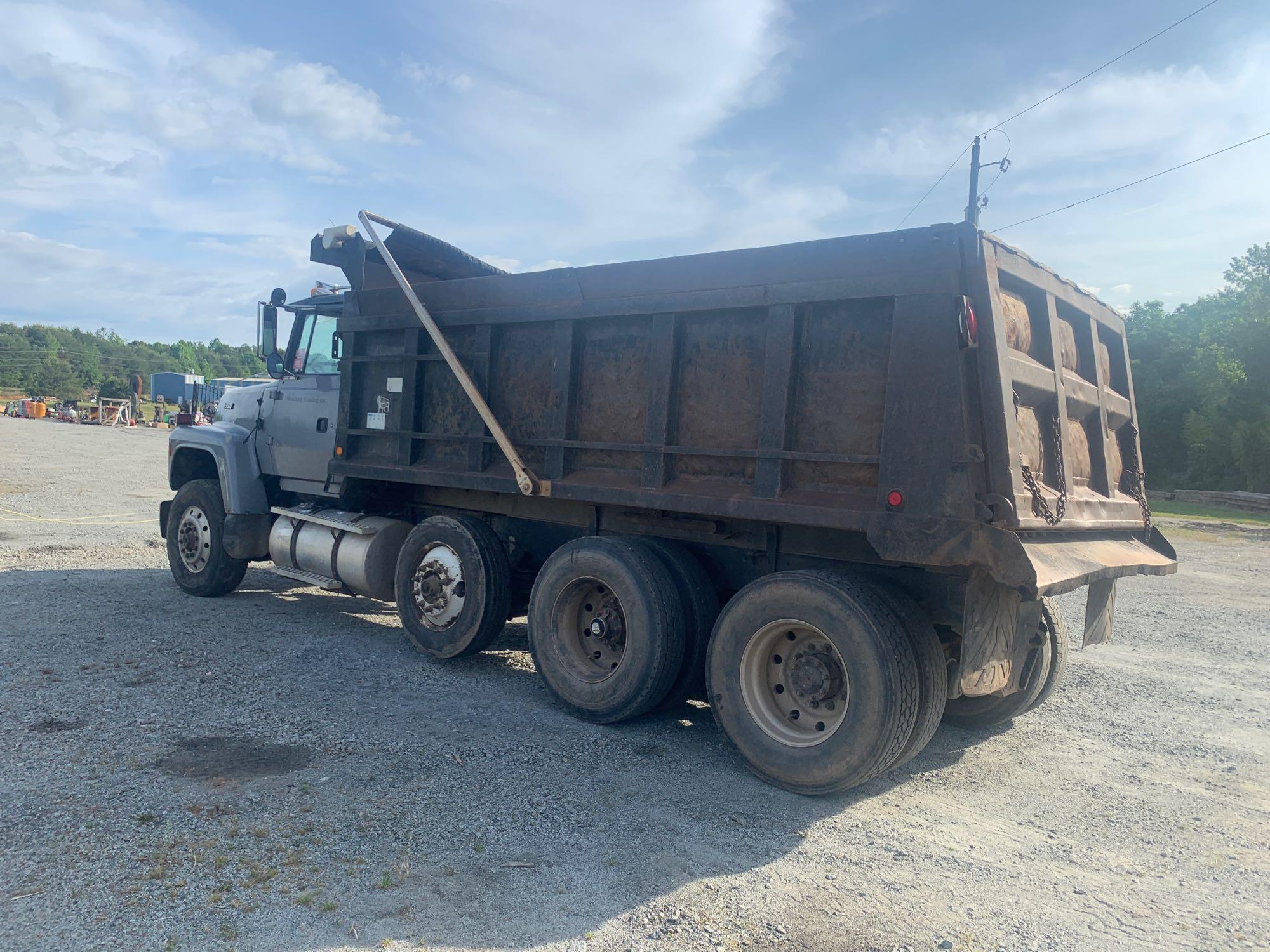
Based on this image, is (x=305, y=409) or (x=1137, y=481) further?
(x=305, y=409)

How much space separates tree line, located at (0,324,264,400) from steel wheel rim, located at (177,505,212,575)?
7644 cm

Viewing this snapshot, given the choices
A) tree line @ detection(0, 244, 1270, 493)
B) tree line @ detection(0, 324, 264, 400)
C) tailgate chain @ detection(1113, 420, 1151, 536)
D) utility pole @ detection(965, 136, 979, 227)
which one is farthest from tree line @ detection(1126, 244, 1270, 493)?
tree line @ detection(0, 324, 264, 400)

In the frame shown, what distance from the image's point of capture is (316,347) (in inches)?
346

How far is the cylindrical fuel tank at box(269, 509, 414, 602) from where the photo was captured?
299 inches

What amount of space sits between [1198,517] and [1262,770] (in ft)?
81.1

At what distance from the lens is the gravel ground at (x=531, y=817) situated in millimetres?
3268

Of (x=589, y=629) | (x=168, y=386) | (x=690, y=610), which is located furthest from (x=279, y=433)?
(x=168, y=386)

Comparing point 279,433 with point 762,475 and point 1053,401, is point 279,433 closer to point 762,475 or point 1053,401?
point 762,475

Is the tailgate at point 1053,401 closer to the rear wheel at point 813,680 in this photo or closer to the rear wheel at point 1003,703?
the rear wheel at point 813,680

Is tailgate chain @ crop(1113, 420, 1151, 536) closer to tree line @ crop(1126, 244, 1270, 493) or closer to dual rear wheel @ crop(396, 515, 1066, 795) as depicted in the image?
dual rear wheel @ crop(396, 515, 1066, 795)

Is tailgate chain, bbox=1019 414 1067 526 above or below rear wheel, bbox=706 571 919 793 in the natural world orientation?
above

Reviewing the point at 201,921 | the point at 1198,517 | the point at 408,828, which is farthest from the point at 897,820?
the point at 1198,517

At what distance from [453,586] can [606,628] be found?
64.9 inches

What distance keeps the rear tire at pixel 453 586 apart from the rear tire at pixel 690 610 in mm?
1509
